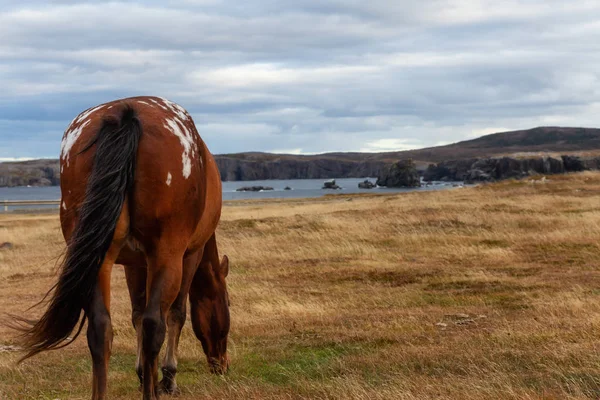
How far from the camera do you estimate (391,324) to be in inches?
420

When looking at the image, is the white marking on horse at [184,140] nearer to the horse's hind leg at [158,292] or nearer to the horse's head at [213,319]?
the horse's hind leg at [158,292]

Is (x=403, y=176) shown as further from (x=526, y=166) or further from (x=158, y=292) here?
(x=158, y=292)

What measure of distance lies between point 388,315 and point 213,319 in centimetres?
424

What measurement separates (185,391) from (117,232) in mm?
2540

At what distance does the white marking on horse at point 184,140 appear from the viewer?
6.10 metres

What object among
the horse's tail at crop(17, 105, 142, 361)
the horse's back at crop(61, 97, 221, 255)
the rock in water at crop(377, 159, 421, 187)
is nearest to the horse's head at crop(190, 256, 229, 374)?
the horse's back at crop(61, 97, 221, 255)

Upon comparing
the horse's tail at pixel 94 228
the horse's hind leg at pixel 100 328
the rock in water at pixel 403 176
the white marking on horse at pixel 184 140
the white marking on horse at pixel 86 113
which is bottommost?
the rock in water at pixel 403 176

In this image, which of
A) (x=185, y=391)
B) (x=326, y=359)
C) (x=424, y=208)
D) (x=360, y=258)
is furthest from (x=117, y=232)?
(x=424, y=208)

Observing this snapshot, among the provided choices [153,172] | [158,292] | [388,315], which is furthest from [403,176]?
[158,292]

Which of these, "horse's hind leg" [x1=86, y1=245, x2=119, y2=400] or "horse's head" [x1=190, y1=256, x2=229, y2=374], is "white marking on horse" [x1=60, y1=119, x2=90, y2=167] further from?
"horse's head" [x1=190, y1=256, x2=229, y2=374]

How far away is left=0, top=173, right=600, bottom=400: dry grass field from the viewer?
729cm

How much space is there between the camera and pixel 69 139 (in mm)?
6172

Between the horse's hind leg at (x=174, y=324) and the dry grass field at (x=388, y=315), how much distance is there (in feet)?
0.73

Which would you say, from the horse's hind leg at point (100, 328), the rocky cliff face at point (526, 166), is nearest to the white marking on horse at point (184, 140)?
the horse's hind leg at point (100, 328)
